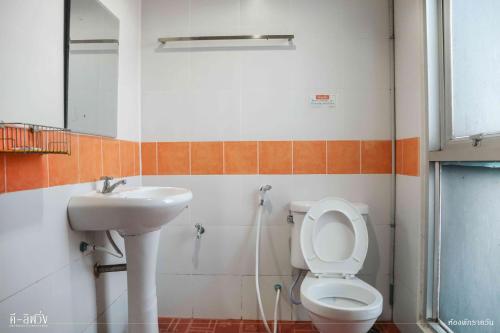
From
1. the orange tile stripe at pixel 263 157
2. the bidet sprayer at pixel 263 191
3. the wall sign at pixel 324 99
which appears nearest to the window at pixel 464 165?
the orange tile stripe at pixel 263 157

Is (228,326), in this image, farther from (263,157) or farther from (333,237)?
(263,157)

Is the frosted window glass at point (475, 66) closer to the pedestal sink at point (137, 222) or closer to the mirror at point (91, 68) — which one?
the pedestal sink at point (137, 222)

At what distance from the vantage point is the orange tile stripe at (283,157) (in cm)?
184

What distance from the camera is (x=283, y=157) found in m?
1.85

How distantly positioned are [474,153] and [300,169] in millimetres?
907

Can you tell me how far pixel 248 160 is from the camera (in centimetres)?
185

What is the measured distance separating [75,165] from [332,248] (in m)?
1.41

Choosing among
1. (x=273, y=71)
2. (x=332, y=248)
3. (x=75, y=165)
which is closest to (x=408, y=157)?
(x=332, y=248)

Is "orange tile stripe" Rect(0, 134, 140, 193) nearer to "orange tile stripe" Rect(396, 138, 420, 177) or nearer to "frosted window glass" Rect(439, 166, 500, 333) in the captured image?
"orange tile stripe" Rect(396, 138, 420, 177)

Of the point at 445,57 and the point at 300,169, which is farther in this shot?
the point at 300,169

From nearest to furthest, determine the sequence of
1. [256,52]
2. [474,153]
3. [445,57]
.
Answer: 1. [474,153]
2. [445,57]
3. [256,52]

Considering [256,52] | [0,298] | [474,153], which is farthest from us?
[256,52]

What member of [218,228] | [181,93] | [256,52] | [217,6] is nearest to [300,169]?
[218,228]

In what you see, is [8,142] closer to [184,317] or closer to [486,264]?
[184,317]
